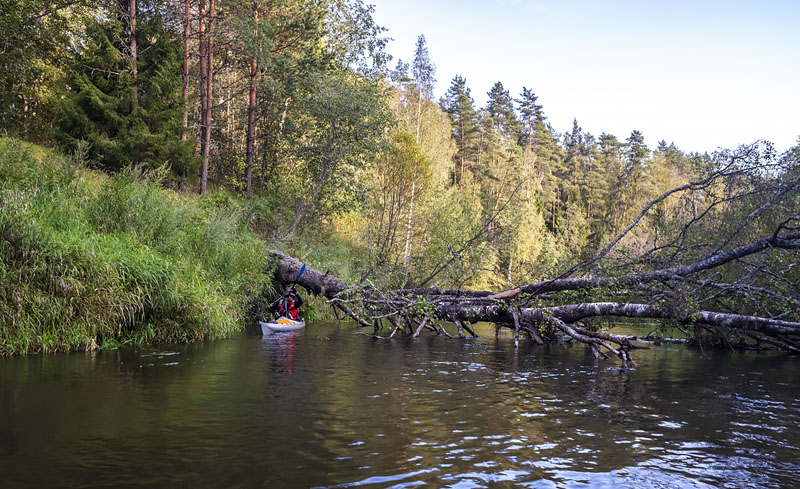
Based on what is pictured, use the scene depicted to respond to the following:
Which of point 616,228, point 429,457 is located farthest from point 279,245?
point 616,228

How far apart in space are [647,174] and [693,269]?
57425mm

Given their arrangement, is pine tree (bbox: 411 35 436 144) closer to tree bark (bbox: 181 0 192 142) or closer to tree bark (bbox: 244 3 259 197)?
tree bark (bbox: 244 3 259 197)

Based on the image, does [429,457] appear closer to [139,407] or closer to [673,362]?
[139,407]

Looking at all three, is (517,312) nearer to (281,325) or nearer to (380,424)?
(281,325)

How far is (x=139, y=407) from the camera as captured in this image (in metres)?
6.19

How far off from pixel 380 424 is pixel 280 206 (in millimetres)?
20686

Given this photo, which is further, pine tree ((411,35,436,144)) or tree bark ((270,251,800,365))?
pine tree ((411,35,436,144))

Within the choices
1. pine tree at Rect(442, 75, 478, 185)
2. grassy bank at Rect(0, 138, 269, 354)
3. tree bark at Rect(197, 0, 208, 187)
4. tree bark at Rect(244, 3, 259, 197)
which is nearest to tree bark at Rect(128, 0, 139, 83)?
tree bark at Rect(197, 0, 208, 187)

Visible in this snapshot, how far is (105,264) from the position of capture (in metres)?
9.87

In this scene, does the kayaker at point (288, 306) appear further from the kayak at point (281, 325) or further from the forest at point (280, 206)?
the forest at point (280, 206)

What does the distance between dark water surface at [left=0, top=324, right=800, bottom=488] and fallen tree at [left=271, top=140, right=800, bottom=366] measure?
1266 millimetres

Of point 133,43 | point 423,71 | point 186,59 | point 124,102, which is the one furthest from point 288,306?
point 423,71

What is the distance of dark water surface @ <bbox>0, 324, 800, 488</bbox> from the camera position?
4.38m

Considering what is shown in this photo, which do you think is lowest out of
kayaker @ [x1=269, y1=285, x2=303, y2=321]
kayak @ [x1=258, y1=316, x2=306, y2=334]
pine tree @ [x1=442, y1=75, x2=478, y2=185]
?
kayak @ [x1=258, y1=316, x2=306, y2=334]
